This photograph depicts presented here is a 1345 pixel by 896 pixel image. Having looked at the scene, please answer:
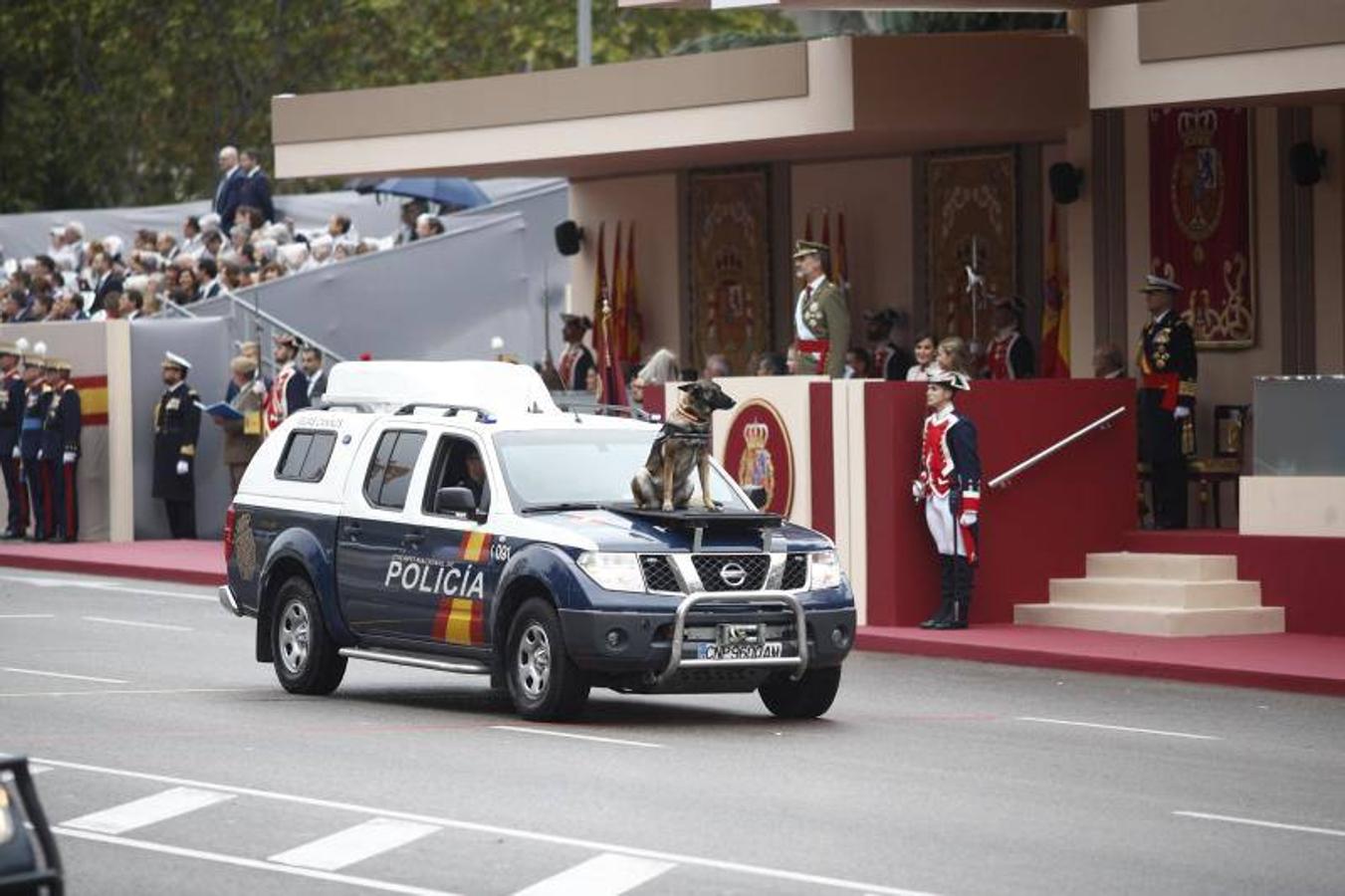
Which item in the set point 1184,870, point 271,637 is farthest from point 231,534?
point 1184,870

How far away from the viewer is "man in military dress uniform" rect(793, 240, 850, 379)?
26422 millimetres

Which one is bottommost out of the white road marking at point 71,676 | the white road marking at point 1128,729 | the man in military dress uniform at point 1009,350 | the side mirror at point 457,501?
the white road marking at point 1128,729

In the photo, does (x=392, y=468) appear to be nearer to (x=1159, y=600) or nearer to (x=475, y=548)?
(x=475, y=548)

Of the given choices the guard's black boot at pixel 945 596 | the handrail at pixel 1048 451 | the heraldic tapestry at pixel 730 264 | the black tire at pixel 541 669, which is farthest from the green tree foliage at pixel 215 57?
the black tire at pixel 541 669

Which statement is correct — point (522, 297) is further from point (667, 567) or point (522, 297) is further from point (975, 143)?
point (667, 567)

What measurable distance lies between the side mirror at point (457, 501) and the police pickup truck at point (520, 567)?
1 cm

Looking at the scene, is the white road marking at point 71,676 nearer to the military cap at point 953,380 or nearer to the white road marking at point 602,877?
the military cap at point 953,380

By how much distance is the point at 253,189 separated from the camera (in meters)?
40.7

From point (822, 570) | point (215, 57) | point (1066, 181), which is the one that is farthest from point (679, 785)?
point (215, 57)

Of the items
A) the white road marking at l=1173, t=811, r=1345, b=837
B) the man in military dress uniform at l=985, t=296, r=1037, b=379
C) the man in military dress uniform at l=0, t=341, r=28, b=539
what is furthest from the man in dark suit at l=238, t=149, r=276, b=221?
Result: the white road marking at l=1173, t=811, r=1345, b=837

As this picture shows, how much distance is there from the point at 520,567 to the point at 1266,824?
499cm

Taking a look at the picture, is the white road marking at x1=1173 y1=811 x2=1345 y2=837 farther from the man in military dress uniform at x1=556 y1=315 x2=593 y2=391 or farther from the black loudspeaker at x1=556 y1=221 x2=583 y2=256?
the black loudspeaker at x1=556 y1=221 x2=583 y2=256

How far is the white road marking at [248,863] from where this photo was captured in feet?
38.7

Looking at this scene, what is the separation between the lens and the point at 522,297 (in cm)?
4078
